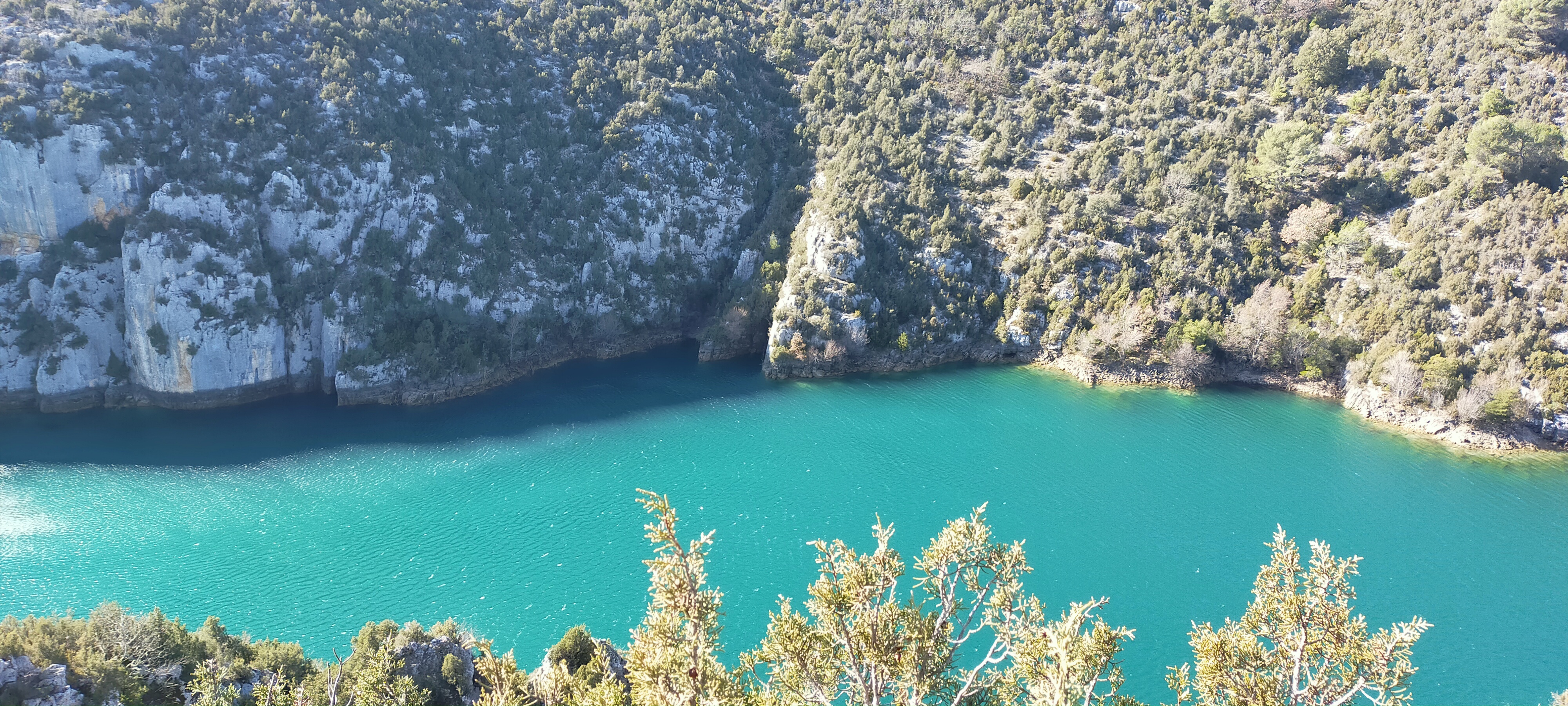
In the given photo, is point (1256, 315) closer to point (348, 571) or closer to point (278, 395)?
point (348, 571)

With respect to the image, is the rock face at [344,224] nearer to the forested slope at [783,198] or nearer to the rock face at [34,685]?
the forested slope at [783,198]

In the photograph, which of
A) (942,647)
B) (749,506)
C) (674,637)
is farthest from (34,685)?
(749,506)

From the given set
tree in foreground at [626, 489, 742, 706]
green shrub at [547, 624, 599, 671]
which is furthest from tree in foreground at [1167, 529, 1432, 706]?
green shrub at [547, 624, 599, 671]

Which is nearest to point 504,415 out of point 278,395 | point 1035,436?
point 278,395

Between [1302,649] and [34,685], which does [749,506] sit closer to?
[34,685]

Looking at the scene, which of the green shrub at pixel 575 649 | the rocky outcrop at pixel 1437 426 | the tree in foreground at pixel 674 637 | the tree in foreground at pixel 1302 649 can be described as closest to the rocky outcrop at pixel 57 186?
the green shrub at pixel 575 649

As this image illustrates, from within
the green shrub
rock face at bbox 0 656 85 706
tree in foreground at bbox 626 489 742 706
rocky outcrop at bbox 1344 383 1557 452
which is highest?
tree in foreground at bbox 626 489 742 706

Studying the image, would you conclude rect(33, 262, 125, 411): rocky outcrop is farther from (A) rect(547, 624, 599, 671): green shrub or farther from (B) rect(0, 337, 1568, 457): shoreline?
(A) rect(547, 624, 599, 671): green shrub
